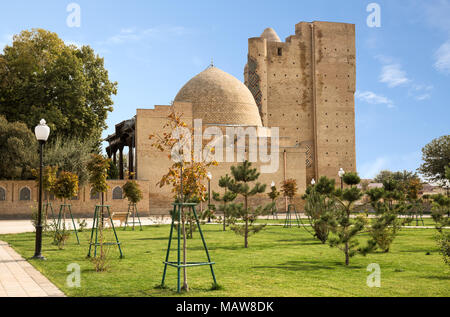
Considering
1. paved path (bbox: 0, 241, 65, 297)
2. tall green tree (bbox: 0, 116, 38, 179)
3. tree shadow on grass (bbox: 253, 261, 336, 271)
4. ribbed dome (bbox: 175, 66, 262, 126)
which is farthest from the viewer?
ribbed dome (bbox: 175, 66, 262, 126)

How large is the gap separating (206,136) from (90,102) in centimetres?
996

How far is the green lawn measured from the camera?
6426mm

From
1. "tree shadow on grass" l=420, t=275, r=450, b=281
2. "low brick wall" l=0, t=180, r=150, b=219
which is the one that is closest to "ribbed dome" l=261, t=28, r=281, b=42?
"low brick wall" l=0, t=180, r=150, b=219

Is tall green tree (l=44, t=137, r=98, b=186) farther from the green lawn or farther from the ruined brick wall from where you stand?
the ruined brick wall

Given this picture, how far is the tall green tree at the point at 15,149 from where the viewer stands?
27562 millimetres

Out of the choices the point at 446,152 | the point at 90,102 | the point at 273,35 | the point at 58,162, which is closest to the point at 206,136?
the point at 90,102

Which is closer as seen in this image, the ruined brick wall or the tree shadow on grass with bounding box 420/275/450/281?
the tree shadow on grass with bounding box 420/275/450/281

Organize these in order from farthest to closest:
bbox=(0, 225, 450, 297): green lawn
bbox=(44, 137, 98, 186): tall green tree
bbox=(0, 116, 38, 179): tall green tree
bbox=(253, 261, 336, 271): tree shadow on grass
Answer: bbox=(44, 137, 98, 186): tall green tree
bbox=(0, 116, 38, 179): tall green tree
bbox=(253, 261, 336, 271): tree shadow on grass
bbox=(0, 225, 450, 297): green lawn

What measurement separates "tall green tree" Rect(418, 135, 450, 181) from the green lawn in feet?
117

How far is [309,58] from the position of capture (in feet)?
163

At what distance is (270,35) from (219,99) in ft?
54.1

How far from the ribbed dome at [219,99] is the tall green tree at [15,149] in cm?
1476

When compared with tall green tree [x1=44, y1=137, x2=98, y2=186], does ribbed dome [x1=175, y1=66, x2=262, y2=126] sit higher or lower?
higher
